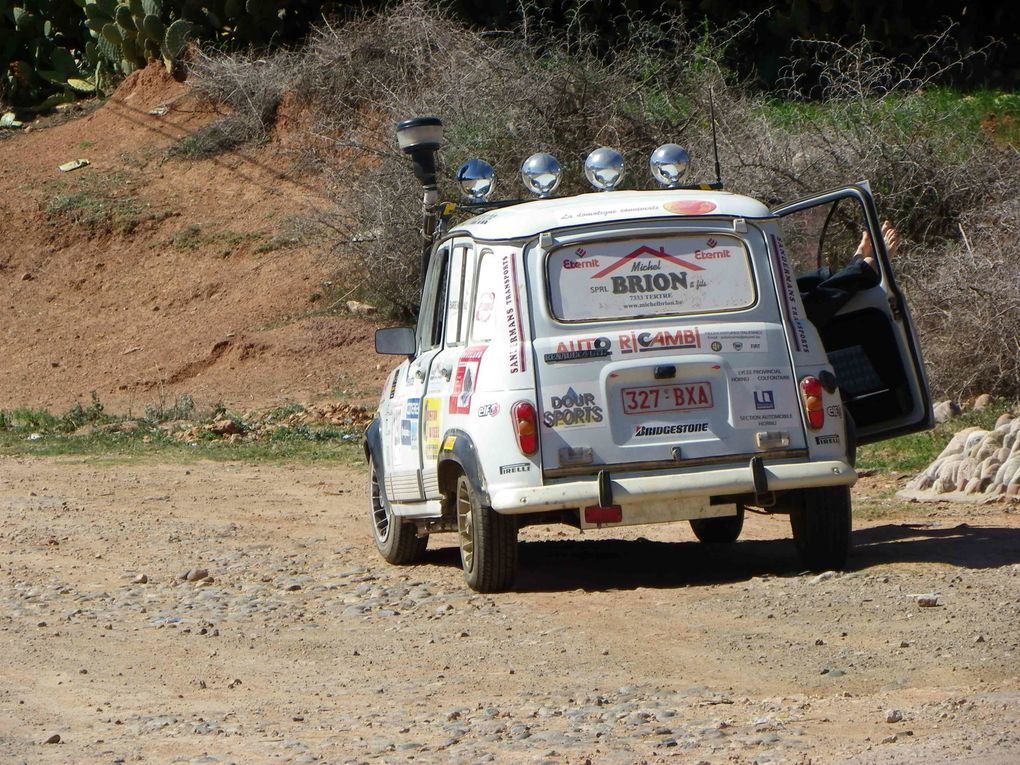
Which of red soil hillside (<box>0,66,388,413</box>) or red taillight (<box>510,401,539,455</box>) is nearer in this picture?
red taillight (<box>510,401,539,455</box>)

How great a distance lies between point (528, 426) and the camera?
720 cm

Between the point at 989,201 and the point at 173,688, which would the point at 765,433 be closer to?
the point at 173,688

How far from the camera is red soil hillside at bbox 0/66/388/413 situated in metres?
19.7

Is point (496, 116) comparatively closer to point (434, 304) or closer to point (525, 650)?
point (434, 304)

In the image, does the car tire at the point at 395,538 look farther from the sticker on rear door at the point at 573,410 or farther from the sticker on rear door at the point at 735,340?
the sticker on rear door at the point at 735,340

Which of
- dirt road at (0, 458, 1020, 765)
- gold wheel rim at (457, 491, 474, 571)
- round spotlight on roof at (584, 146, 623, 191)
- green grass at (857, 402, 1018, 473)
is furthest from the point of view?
green grass at (857, 402, 1018, 473)

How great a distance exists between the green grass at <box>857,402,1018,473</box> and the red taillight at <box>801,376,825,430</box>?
14.9 feet

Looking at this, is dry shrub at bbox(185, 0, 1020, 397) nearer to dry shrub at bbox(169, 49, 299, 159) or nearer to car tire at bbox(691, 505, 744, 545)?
dry shrub at bbox(169, 49, 299, 159)

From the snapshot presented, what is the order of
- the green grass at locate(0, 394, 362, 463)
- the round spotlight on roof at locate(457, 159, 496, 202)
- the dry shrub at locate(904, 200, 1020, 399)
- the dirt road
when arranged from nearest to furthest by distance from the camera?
the dirt road < the round spotlight on roof at locate(457, 159, 496, 202) < the dry shrub at locate(904, 200, 1020, 399) < the green grass at locate(0, 394, 362, 463)

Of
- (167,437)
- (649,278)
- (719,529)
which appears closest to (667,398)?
(649,278)

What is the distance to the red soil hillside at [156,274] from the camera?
19.7m

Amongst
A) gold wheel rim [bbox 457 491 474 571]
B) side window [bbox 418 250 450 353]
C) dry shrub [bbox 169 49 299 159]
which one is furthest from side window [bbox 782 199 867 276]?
dry shrub [bbox 169 49 299 159]

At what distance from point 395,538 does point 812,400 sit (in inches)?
109

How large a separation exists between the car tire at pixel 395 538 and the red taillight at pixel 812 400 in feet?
8.33
